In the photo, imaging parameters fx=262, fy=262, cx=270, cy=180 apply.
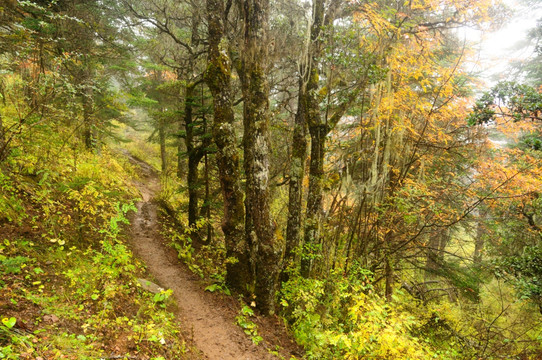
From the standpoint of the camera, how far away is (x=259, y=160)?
20.6ft

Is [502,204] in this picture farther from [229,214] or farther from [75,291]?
[75,291]

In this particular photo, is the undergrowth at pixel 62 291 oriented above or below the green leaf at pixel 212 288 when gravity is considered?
above

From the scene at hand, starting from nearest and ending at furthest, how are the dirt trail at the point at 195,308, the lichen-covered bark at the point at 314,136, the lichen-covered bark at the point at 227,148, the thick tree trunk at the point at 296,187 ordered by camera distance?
the dirt trail at the point at 195,308 → the lichen-covered bark at the point at 227,148 → the lichen-covered bark at the point at 314,136 → the thick tree trunk at the point at 296,187

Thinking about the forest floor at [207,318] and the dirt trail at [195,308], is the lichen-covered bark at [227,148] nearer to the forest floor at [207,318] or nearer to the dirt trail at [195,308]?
the forest floor at [207,318]

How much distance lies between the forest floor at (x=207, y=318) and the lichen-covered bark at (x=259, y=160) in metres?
0.76

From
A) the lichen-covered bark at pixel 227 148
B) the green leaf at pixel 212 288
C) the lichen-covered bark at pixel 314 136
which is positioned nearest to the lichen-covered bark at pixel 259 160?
the lichen-covered bark at pixel 227 148

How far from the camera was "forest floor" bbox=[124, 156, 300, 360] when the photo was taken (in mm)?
5199

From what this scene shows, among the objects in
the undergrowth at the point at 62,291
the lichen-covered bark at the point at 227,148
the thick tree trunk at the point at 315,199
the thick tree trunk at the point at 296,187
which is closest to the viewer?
the undergrowth at the point at 62,291

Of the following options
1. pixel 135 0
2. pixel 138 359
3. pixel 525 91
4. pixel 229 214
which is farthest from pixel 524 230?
pixel 135 0

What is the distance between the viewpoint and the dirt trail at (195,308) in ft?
17.0

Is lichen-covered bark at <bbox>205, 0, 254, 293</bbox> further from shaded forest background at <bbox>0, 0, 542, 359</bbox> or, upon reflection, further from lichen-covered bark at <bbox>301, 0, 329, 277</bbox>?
lichen-covered bark at <bbox>301, 0, 329, 277</bbox>

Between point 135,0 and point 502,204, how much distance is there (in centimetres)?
1625

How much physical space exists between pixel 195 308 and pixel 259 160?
3.83 metres

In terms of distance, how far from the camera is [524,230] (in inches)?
384
